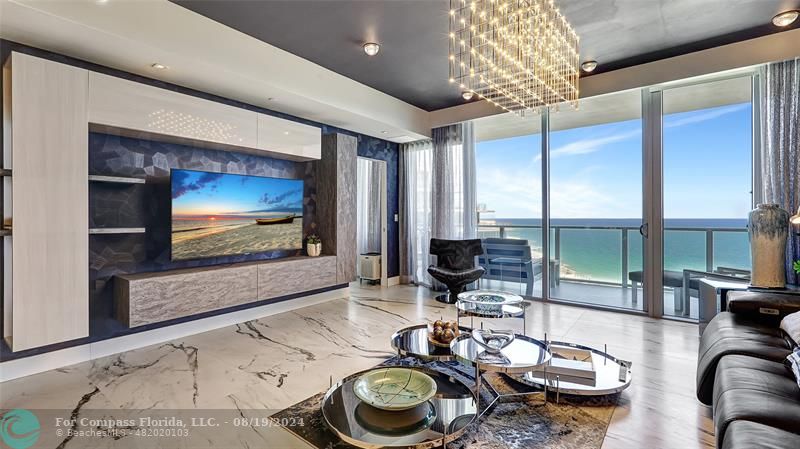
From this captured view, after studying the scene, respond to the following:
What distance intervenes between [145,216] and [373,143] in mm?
3341

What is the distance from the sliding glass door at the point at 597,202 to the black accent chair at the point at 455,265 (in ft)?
3.34

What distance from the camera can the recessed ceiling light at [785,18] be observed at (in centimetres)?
291

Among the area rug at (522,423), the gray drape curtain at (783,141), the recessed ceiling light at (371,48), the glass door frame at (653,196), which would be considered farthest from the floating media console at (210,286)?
the gray drape curtain at (783,141)

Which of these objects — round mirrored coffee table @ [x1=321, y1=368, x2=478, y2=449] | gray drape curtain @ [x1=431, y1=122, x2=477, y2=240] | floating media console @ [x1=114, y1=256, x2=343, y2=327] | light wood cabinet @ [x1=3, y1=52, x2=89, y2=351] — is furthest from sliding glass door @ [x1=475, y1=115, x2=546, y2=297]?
light wood cabinet @ [x1=3, y1=52, x2=89, y2=351]

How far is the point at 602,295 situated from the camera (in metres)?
4.49

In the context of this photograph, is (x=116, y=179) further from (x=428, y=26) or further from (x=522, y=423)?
(x=522, y=423)

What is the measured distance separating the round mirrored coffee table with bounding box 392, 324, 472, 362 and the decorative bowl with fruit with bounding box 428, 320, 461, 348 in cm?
3

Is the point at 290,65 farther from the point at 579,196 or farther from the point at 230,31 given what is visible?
the point at 579,196

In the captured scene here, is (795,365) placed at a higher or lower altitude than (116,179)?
lower

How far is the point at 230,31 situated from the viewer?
310cm

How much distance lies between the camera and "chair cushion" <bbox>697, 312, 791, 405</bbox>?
1.90 m

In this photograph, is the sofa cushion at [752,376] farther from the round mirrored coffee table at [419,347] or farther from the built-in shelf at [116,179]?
the built-in shelf at [116,179]

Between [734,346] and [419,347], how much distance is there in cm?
177

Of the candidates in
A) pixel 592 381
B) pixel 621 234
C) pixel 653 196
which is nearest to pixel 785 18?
pixel 653 196
